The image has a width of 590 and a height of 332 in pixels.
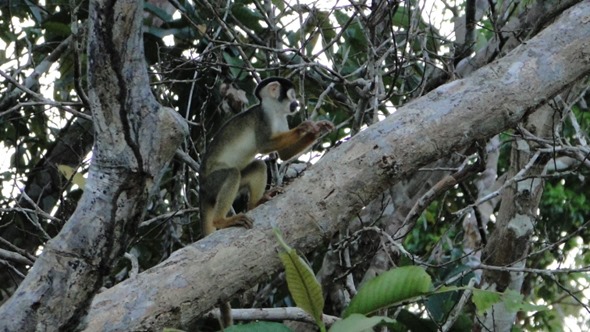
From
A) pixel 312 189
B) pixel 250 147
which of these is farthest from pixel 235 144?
pixel 312 189

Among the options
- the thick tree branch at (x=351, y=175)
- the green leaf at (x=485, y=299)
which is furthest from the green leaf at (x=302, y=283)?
the green leaf at (x=485, y=299)

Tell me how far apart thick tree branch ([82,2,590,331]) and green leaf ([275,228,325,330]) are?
1.43 ft

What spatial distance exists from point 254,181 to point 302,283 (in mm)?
2255

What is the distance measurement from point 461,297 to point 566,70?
5.17ft

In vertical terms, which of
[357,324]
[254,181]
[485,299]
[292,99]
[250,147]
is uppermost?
[292,99]

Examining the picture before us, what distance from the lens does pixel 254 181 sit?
472 centimetres

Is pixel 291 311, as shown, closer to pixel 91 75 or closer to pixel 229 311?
pixel 229 311

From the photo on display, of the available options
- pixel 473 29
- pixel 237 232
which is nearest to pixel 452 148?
pixel 237 232

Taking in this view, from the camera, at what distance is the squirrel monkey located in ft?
15.0

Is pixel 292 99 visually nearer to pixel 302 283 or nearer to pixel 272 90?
pixel 272 90

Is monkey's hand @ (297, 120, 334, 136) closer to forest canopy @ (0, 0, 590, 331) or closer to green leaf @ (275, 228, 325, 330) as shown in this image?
forest canopy @ (0, 0, 590, 331)

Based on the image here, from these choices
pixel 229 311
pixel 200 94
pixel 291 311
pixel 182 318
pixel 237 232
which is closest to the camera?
pixel 182 318

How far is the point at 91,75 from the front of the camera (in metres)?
2.40

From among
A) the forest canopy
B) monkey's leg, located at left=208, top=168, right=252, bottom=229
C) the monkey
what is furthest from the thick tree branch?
monkey's leg, located at left=208, top=168, right=252, bottom=229
